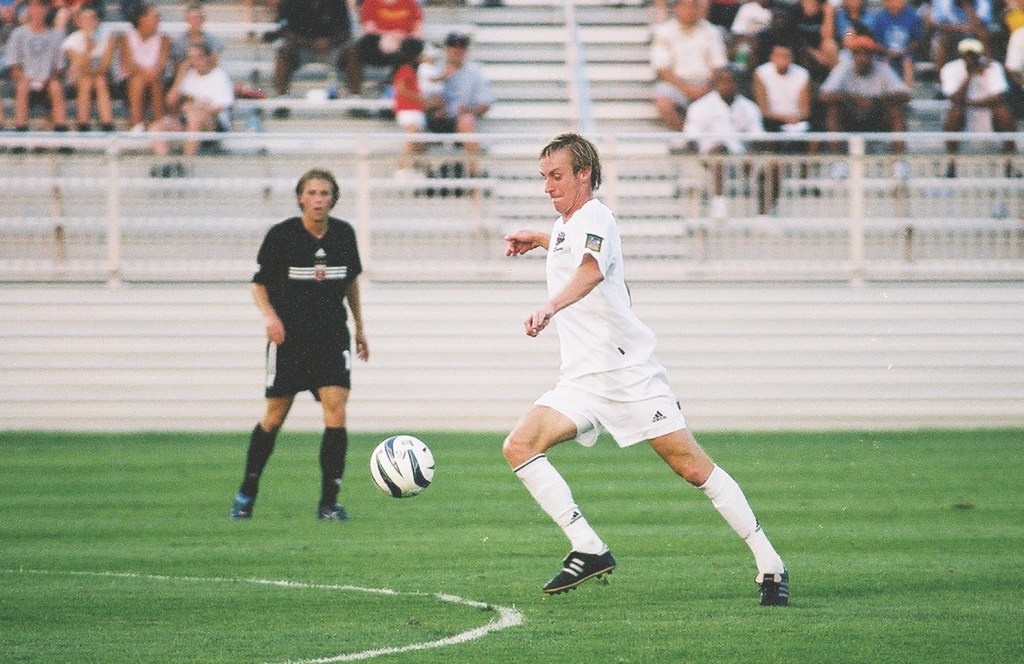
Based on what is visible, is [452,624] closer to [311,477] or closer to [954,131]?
[311,477]

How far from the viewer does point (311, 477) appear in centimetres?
1398

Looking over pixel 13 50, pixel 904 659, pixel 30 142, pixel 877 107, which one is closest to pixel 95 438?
pixel 30 142

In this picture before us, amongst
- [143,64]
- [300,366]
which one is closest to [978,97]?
[143,64]

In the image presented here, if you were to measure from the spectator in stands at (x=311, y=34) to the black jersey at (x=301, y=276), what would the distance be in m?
10.4

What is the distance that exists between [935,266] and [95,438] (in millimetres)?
9043

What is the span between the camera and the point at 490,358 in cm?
1819

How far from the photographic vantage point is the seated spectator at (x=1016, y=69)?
21028 millimetres

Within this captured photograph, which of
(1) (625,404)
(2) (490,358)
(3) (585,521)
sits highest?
(1) (625,404)

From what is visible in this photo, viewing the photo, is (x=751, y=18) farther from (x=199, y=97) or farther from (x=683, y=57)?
(x=199, y=97)

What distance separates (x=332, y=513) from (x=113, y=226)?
25.8 ft

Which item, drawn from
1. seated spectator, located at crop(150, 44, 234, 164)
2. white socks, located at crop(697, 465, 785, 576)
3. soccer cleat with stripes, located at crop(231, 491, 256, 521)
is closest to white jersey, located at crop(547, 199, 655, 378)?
white socks, located at crop(697, 465, 785, 576)

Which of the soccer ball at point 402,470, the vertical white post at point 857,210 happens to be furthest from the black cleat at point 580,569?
the vertical white post at point 857,210

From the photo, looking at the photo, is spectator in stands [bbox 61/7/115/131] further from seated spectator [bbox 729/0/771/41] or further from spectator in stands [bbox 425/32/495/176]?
seated spectator [bbox 729/0/771/41]

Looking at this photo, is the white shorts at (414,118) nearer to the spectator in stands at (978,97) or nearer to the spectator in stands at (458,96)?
the spectator in stands at (458,96)
